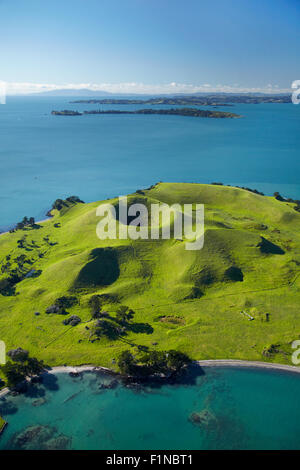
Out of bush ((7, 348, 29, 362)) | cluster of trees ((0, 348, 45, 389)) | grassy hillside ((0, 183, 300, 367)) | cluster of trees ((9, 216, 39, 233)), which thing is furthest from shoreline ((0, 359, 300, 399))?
cluster of trees ((9, 216, 39, 233))

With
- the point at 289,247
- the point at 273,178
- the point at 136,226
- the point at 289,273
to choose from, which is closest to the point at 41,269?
the point at 136,226

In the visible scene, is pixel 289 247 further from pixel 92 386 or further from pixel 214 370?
pixel 92 386

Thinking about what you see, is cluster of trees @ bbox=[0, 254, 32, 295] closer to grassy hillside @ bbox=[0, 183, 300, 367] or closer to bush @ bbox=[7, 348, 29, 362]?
grassy hillside @ bbox=[0, 183, 300, 367]

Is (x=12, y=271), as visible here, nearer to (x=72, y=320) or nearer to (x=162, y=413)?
(x=72, y=320)

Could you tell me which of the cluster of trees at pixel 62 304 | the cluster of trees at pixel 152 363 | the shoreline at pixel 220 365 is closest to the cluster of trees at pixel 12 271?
the cluster of trees at pixel 62 304

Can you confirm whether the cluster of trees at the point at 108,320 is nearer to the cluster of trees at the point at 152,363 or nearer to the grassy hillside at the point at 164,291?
the grassy hillside at the point at 164,291
